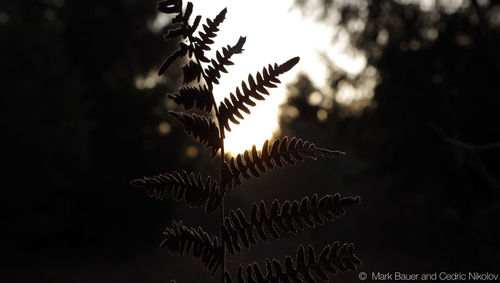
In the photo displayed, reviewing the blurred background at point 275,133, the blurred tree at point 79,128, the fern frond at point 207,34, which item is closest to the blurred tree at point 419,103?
the blurred background at point 275,133

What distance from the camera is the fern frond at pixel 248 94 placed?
3.20 feet

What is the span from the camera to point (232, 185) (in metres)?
0.97

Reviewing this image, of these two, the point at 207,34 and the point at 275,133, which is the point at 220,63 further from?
the point at 275,133

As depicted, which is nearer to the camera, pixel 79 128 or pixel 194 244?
pixel 194 244

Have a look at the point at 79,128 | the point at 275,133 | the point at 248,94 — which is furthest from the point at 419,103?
the point at 79,128

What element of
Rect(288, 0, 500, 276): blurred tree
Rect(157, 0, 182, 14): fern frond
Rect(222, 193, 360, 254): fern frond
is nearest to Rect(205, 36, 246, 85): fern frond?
Rect(157, 0, 182, 14): fern frond

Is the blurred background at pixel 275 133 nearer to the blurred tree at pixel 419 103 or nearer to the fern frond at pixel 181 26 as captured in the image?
the blurred tree at pixel 419 103

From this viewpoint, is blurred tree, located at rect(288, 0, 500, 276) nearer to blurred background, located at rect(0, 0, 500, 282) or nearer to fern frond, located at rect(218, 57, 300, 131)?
blurred background, located at rect(0, 0, 500, 282)

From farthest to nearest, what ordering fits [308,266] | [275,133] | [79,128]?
[79,128], [275,133], [308,266]

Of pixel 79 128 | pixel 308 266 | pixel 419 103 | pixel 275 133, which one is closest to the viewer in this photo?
pixel 308 266

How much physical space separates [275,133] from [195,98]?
1136 centimetres

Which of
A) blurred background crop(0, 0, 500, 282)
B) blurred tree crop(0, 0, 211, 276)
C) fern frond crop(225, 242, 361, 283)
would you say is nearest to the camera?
fern frond crop(225, 242, 361, 283)

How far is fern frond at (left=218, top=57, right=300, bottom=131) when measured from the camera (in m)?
0.98

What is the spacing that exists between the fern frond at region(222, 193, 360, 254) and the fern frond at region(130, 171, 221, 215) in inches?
→ 2.0
